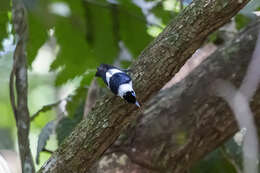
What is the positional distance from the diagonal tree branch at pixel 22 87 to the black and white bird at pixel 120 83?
0.26 m

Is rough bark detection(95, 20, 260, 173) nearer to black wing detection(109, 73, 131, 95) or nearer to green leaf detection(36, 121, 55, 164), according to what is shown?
green leaf detection(36, 121, 55, 164)

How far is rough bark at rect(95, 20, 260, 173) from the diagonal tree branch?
501mm

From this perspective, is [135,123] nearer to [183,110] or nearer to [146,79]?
[183,110]

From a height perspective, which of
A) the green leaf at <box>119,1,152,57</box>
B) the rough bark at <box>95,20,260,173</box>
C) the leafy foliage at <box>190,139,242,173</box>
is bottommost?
the leafy foliage at <box>190,139,242,173</box>

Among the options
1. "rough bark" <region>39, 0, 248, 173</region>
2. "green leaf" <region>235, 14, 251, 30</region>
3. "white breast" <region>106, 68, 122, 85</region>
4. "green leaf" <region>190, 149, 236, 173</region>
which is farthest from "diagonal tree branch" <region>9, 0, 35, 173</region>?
"green leaf" <region>235, 14, 251, 30</region>

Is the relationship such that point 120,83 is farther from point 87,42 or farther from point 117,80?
point 87,42

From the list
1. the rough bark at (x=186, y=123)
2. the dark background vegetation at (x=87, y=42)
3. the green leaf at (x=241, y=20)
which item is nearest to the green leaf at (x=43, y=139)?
the dark background vegetation at (x=87, y=42)

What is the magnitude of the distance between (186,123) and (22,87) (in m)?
0.77

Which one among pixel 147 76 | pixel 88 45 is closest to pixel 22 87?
pixel 147 76

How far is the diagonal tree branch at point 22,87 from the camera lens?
1332mm

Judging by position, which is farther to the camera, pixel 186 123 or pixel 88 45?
pixel 88 45

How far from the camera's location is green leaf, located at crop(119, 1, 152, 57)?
197 cm

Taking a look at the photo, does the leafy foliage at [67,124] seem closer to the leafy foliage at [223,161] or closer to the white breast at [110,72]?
the leafy foliage at [223,161]

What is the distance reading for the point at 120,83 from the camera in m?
1.31
